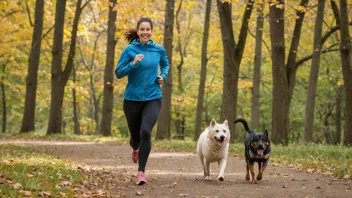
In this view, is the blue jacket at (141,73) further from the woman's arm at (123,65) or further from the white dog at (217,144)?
the white dog at (217,144)

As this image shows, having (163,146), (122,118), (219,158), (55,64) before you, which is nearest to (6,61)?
(55,64)

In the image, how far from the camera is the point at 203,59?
26.5m

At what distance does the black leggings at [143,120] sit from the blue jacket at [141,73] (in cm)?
11

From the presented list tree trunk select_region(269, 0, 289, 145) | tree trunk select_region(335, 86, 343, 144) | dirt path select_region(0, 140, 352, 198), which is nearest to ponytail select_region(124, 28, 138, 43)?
dirt path select_region(0, 140, 352, 198)

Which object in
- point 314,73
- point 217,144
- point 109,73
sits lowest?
point 217,144

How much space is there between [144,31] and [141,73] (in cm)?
71

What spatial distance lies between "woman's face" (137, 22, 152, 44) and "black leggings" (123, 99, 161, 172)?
105cm

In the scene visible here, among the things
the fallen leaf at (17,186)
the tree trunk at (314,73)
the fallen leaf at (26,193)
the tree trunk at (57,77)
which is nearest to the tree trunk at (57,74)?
the tree trunk at (57,77)

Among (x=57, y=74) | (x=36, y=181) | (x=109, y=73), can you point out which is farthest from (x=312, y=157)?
(x=57, y=74)

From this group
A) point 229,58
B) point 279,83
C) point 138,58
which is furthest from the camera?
point 229,58

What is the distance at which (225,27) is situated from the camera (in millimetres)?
18766

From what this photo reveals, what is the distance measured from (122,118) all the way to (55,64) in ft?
70.9

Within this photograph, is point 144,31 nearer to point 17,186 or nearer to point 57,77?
point 17,186

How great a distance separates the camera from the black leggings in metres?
7.89
